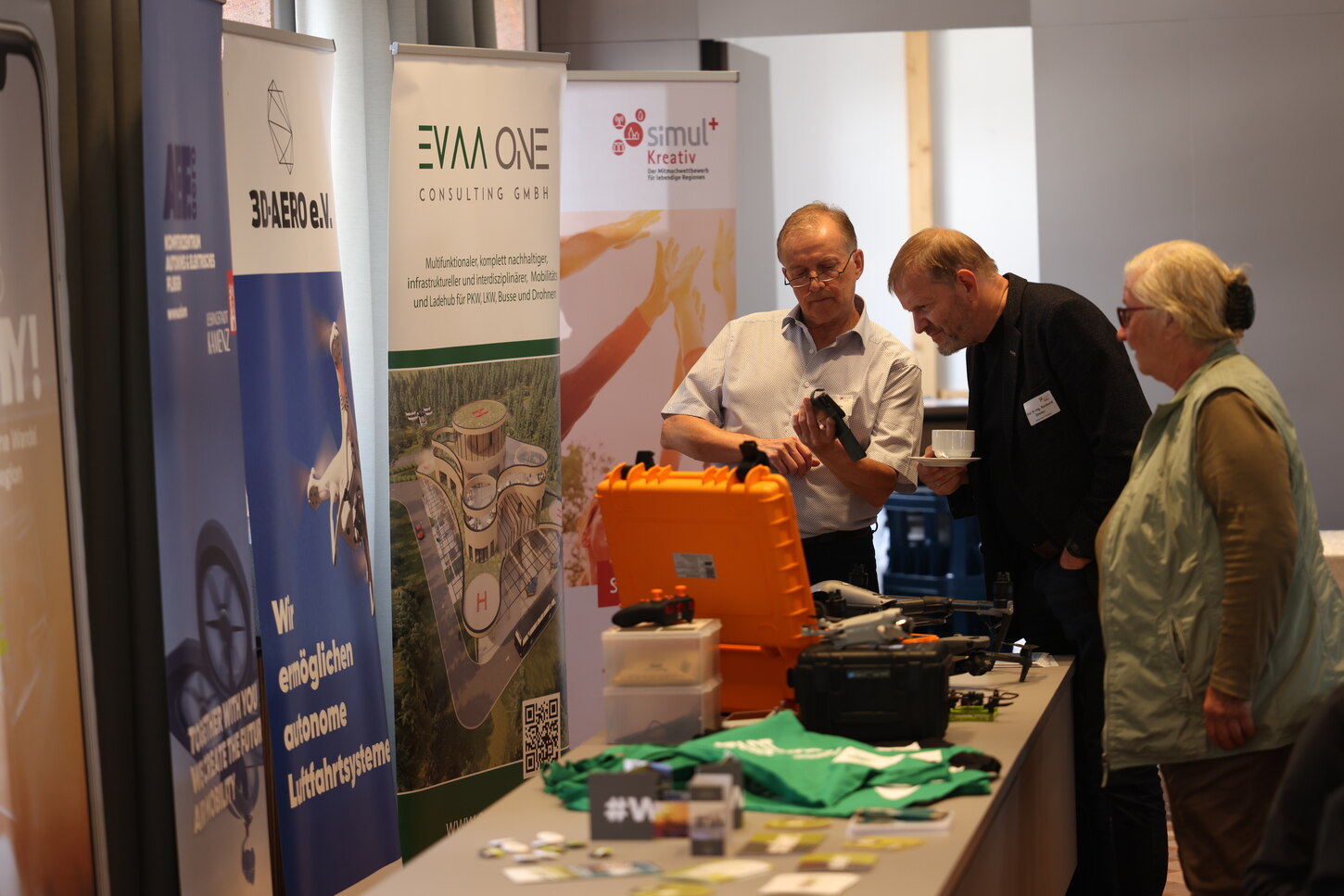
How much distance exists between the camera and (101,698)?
100 inches

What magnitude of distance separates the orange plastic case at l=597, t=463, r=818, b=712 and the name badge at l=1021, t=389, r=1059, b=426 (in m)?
0.82

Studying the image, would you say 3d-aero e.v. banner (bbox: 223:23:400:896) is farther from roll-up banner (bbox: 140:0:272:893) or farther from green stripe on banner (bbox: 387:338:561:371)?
green stripe on banner (bbox: 387:338:561:371)

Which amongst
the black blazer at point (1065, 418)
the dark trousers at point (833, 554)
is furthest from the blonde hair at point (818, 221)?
the dark trousers at point (833, 554)

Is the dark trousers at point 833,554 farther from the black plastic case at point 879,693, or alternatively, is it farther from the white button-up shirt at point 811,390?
the black plastic case at point 879,693

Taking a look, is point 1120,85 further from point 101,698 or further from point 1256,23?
point 101,698

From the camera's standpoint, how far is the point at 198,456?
8.26ft

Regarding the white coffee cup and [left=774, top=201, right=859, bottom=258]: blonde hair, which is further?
[left=774, top=201, right=859, bottom=258]: blonde hair

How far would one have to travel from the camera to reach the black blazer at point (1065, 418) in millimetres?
2777

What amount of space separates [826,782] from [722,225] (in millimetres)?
2942

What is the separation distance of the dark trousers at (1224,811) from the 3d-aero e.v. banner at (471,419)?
2.03 metres

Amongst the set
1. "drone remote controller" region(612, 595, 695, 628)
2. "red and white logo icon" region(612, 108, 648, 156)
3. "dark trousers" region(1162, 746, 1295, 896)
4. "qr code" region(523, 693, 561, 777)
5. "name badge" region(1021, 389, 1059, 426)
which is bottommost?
"qr code" region(523, 693, 561, 777)

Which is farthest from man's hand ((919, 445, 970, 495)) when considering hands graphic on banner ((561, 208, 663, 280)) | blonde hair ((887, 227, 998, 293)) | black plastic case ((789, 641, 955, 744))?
hands graphic on banner ((561, 208, 663, 280))

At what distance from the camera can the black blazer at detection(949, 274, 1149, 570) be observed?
2.78 meters

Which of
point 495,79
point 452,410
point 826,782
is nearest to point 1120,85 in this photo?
point 495,79
